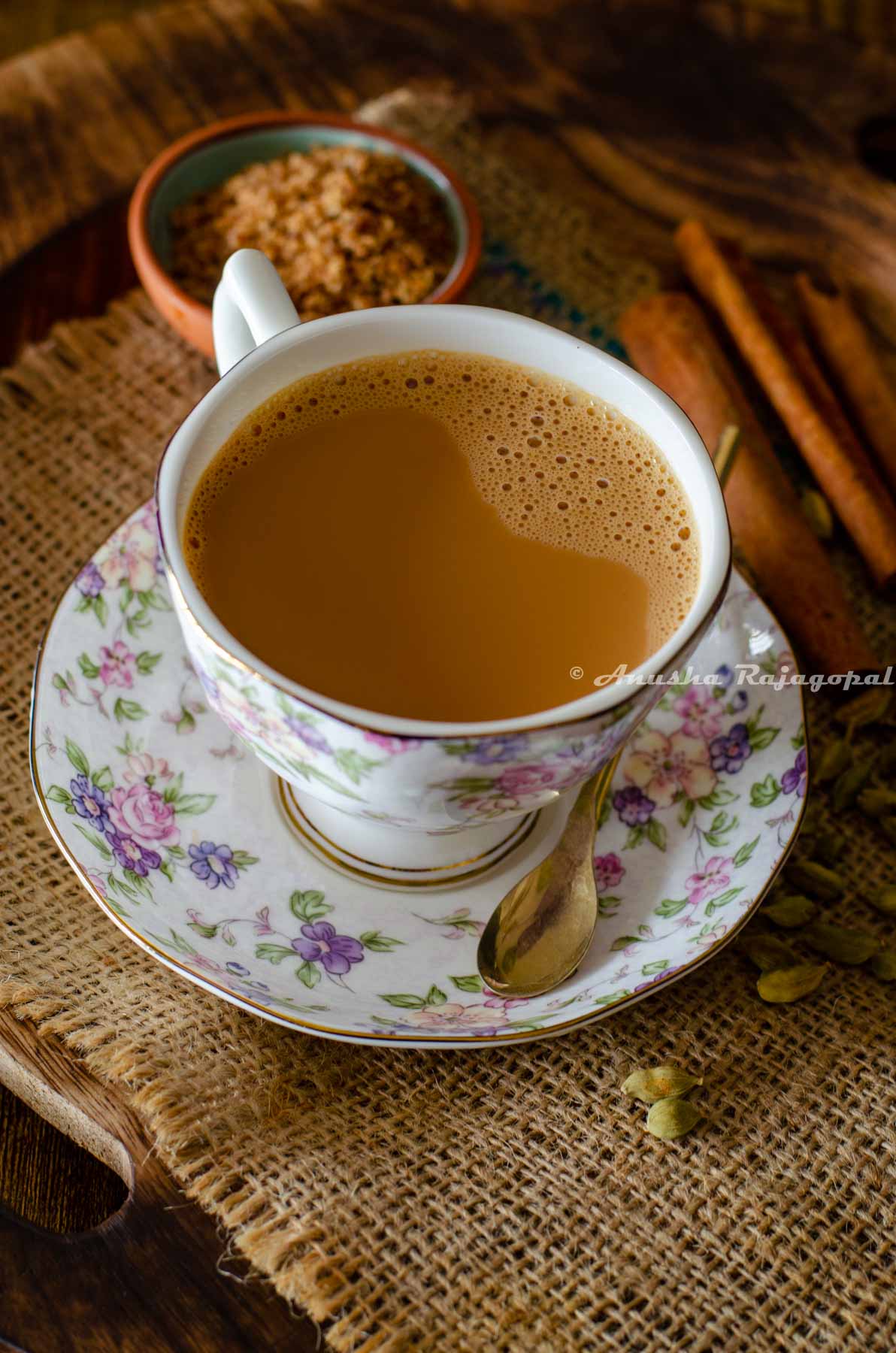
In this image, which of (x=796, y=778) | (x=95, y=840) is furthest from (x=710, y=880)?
(x=95, y=840)

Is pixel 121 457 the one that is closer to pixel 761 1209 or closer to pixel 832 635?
pixel 832 635

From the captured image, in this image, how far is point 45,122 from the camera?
174 cm

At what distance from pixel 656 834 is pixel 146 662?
0.55 metres

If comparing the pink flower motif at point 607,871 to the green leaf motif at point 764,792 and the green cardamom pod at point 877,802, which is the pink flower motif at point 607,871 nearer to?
the green leaf motif at point 764,792

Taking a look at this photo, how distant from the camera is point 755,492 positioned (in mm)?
1515

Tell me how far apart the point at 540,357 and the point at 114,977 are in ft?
2.35

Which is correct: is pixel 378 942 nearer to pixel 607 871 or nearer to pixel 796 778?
pixel 607 871

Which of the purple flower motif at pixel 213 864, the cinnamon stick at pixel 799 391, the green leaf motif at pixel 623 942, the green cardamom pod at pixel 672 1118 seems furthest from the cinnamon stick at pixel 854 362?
the purple flower motif at pixel 213 864

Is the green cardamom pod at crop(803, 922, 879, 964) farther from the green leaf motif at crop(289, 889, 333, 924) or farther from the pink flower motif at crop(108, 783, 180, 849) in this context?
the pink flower motif at crop(108, 783, 180, 849)

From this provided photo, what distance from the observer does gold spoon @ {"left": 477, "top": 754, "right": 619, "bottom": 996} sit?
3.59 feet

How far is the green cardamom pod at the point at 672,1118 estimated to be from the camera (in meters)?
1.07

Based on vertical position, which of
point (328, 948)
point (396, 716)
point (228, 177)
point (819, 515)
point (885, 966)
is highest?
point (228, 177)

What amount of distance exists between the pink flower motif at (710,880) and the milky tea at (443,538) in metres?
0.24

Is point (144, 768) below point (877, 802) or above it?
above
